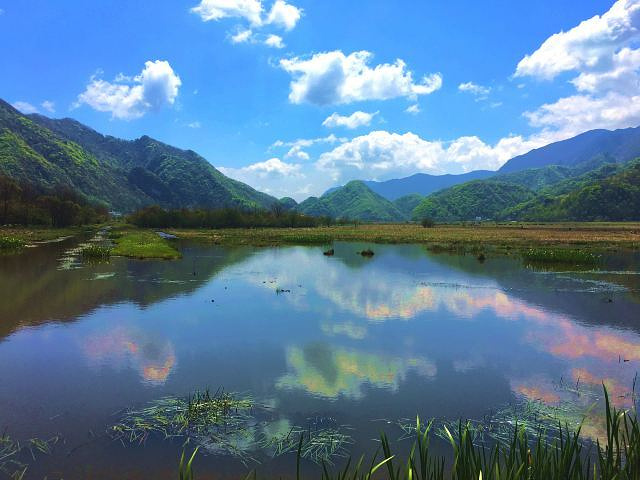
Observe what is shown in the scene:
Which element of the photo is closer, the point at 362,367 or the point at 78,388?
the point at 78,388

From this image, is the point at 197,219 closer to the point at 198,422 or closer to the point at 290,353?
the point at 290,353

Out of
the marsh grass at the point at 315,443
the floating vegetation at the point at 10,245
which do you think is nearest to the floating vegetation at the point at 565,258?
the marsh grass at the point at 315,443

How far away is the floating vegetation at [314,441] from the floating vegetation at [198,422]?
2.82 feet

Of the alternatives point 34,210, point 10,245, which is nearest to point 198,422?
point 10,245

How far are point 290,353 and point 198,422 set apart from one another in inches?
311

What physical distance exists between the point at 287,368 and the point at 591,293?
104 feet

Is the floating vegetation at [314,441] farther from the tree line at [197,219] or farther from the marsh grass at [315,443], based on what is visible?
the tree line at [197,219]

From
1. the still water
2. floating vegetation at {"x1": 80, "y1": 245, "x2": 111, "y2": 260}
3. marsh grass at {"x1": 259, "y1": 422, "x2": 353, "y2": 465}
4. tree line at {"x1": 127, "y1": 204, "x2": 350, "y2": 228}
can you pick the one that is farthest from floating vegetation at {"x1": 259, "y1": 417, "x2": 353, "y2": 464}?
tree line at {"x1": 127, "y1": 204, "x2": 350, "y2": 228}

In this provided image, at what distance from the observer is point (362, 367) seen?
63.6 feet

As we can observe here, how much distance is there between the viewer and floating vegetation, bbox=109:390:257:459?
41.2ft

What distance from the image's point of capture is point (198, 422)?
13602 millimetres

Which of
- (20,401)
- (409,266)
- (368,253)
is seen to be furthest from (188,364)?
(368,253)

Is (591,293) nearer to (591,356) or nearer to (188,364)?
(591,356)

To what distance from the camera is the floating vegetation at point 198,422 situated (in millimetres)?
12547
